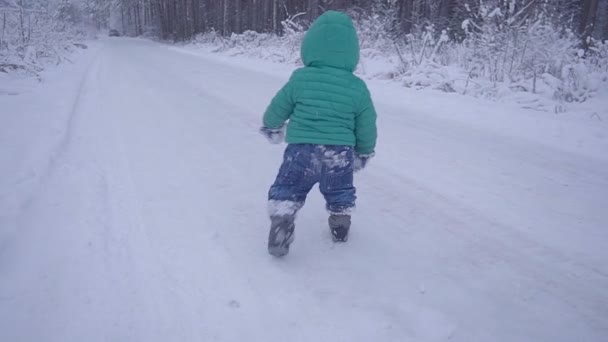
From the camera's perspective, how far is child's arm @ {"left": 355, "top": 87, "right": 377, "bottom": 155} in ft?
7.13

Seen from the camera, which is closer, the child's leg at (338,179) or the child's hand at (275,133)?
the child's leg at (338,179)

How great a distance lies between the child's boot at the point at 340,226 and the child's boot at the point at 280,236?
0.95 ft

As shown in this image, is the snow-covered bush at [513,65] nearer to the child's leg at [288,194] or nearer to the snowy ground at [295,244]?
the snowy ground at [295,244]

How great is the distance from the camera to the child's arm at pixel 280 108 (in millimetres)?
2185

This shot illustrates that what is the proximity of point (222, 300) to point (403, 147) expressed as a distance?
275cm

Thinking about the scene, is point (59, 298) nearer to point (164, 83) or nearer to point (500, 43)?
point (164, 83)

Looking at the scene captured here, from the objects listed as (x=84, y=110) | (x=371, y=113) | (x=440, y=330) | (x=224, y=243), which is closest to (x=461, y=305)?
(x=440, y=330)

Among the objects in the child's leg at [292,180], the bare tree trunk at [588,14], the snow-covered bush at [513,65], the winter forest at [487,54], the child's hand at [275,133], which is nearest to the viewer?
the child's leg at [292,180]

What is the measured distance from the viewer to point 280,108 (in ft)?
7.32

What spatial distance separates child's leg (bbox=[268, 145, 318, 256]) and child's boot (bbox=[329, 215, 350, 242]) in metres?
0.24

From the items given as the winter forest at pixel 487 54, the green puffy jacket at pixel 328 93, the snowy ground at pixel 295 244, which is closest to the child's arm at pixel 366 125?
the green puffy jacket at pixel 328 93

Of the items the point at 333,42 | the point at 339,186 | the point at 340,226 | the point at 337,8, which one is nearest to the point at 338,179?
the point at 339,186

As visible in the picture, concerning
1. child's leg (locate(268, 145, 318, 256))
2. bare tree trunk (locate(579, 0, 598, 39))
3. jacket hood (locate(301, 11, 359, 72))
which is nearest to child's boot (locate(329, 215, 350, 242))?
child's leg (locate(268, 145, 318, 256))

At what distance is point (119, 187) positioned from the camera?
2852mm
